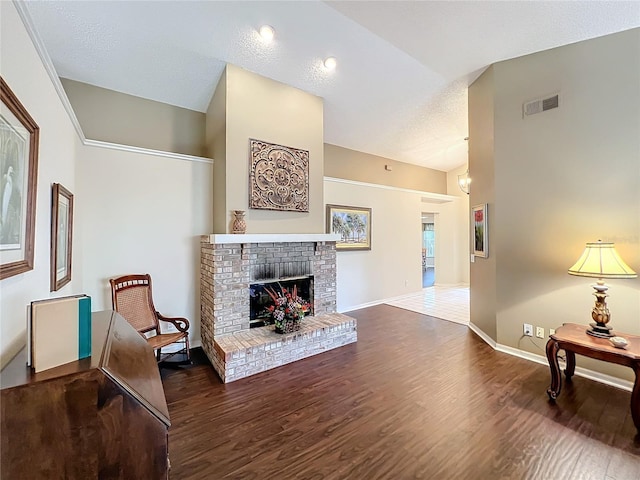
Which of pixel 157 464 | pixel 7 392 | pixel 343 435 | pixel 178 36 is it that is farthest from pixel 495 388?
pixel 178 36

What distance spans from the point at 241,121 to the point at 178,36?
41.8 inches

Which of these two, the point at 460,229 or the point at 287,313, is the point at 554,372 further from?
the point at 460,229

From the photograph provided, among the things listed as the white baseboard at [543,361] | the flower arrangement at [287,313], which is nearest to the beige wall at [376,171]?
the flower arrangement at [287,313]

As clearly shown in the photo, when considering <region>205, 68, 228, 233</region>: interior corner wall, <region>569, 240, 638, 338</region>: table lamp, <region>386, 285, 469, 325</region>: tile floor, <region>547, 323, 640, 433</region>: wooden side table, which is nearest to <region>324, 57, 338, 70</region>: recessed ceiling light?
<region>205, 68, 228, 233</region>: interior corner wall

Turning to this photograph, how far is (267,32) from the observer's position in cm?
311

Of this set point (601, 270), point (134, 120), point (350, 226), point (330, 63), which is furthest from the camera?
point (350, 226)

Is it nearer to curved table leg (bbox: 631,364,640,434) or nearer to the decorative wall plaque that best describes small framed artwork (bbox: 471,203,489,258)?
curved table leg (bbox: 631,364,640,434)

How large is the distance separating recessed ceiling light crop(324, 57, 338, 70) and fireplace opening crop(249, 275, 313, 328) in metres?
2.97

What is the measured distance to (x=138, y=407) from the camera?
3.49 feet

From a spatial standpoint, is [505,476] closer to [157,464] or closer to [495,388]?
[495,388]

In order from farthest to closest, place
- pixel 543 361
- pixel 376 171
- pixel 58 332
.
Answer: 1. pixel 376 171
2. pixel 543 361
3. pixel 58 332

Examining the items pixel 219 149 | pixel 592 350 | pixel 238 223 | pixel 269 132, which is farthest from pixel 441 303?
pixel 219 149

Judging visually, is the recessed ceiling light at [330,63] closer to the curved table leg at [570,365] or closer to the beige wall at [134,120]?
the beige wall at [134,120]

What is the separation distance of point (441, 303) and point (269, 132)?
506 cm
